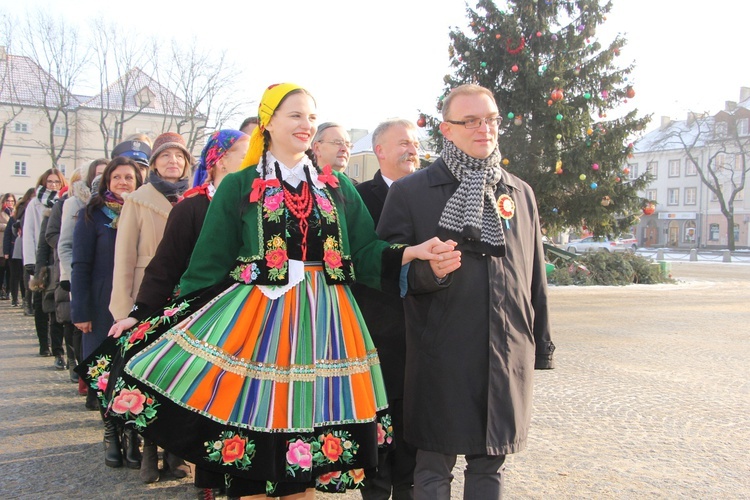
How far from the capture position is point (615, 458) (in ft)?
14.6

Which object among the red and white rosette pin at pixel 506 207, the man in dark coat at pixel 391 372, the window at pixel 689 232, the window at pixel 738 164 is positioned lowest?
the man in dark coat at pixel 391 372

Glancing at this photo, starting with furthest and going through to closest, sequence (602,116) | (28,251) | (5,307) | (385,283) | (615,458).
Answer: (602,116), (5,307), (28,251), (615,458), (385,283)

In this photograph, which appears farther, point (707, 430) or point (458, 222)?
point (707, 430)

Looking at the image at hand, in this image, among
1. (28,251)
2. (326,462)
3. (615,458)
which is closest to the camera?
(326,462)

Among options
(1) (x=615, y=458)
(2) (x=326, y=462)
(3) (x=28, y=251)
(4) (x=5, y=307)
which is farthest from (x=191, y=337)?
(4) (x=5, y=307)

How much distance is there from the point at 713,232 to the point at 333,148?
65435 millimetres

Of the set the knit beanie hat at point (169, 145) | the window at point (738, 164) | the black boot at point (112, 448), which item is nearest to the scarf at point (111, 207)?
the knit beanie hat at point (169, 145)

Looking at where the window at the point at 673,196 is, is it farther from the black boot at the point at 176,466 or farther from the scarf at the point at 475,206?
the scarf at the point at 475,206

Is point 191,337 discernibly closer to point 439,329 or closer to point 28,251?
point 439,329

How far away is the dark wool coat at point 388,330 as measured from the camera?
3461mm

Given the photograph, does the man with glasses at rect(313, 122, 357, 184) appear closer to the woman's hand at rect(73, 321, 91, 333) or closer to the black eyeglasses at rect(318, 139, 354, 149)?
the black eyeglasses at rect(318, 139, 354, 149)

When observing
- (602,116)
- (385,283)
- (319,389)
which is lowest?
(319,389)

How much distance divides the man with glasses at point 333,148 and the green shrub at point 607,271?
48.9ft

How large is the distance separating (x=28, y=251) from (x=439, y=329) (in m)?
8.20
